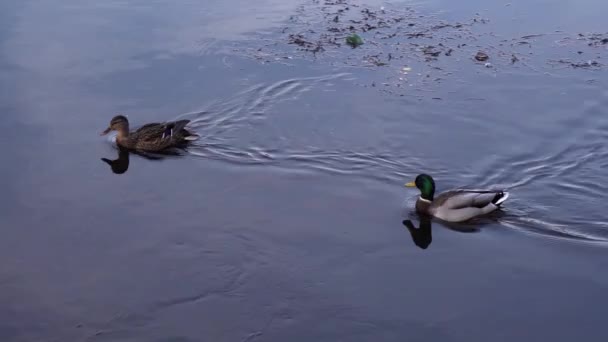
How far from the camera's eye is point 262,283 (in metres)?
8.30

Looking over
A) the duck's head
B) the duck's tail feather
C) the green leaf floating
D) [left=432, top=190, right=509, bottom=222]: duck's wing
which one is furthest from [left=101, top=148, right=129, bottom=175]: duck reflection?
the duck's tail feather

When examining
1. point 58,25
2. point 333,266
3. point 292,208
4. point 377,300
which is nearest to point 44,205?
point 292,208

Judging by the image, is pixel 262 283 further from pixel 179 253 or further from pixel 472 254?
pixel 472 254

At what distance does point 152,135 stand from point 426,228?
3.91m

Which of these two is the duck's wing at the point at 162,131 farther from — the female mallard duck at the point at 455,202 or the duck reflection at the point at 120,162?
the female mallard duck at the point at 455,202

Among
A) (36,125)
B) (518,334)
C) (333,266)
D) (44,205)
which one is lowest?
(518,334)

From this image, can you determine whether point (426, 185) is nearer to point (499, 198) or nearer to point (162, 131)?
point (499, 198)

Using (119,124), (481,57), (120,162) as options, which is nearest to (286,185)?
(120,162)

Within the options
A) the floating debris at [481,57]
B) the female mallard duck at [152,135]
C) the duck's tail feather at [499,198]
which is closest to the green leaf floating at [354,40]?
Answer: the floating debris at [481,57]

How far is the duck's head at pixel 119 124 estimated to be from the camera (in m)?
11.6

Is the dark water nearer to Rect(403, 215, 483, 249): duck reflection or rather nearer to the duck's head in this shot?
Result: Rect(403, 215, 483, 249): duck reflection

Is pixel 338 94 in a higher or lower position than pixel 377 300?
higher

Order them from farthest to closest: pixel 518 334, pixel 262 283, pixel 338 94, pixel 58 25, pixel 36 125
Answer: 1. pixel 58 25
2. pixel 338 94
3. pixel 36 125
4. pixel 262 283
5. pixel 518 334

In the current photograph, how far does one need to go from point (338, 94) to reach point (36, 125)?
14.1 feet
